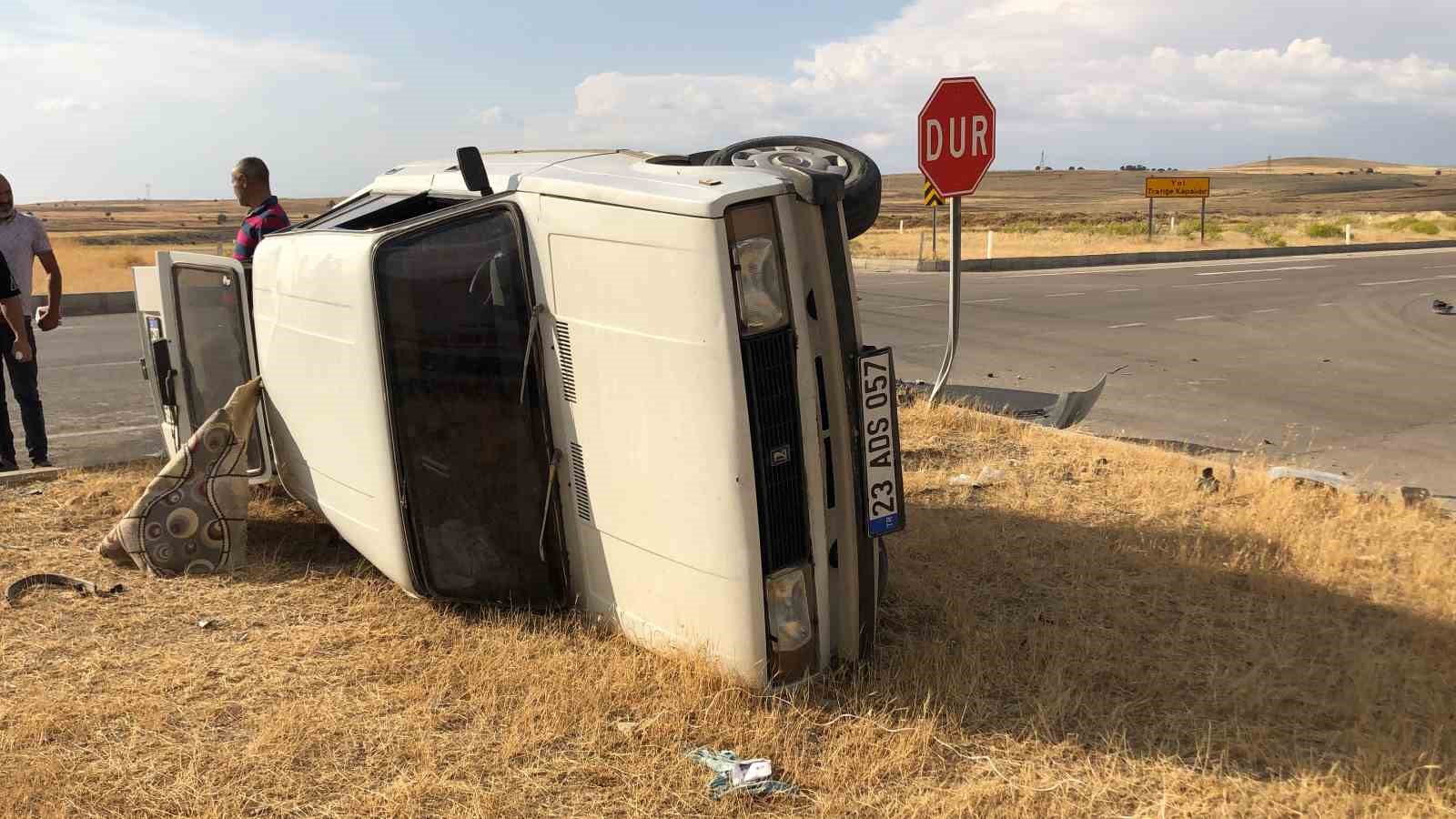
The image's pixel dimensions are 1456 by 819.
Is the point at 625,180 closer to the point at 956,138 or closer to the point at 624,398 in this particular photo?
the point at 624,398

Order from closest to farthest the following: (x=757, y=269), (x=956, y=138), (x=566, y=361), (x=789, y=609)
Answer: (x=757, y=269) → (x=789, y=609) → (x=566, y=361) → (x=956, y=138)

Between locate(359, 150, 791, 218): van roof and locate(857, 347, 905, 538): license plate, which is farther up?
locate(359, 150, 791, 218): van roof

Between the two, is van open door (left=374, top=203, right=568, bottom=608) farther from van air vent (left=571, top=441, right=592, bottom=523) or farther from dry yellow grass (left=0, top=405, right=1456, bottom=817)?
dry yellow grass (left=0, top=405, right=1456, bottom=817)

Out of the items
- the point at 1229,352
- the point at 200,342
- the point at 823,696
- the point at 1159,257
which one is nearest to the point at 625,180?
the point at 823,696

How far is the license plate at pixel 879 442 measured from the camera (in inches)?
145

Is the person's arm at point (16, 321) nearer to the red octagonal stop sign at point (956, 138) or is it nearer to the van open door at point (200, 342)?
the van open door at point (200, 342)

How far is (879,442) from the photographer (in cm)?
373

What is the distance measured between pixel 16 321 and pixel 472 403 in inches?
163

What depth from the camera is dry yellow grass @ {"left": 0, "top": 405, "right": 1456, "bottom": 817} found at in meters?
3.18

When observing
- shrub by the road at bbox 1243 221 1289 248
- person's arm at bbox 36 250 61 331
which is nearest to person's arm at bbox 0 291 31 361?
person's arm at bbox 36 250 61 331

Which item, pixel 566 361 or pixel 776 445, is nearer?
pixel 776 445

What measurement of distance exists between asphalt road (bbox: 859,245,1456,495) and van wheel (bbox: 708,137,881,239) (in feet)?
15.3

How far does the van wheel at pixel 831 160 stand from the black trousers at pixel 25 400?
4.64 meters

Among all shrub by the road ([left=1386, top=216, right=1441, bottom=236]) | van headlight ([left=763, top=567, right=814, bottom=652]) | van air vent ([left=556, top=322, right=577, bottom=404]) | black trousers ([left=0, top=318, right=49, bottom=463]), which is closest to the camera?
van headlight ([left=763, top=567, right=814, bottom=652])
